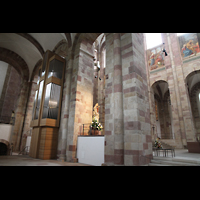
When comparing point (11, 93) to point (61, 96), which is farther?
point (11, 93)

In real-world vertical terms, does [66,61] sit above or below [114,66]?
above

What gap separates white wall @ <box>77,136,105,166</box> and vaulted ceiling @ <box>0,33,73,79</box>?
7.23 metres

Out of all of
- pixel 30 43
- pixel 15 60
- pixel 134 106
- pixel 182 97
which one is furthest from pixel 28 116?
pixel 182 97

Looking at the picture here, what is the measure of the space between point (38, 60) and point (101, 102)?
8581 millimetres

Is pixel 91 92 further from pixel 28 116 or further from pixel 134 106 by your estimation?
pixel 28 116

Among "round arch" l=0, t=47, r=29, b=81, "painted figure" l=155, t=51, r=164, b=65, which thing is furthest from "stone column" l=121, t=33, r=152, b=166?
"round arch" l=0, t=47, r=29, b=81

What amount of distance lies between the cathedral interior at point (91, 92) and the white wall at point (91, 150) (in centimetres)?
25

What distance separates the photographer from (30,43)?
543 inches

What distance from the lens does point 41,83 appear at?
1077cm

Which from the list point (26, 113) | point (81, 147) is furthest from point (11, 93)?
point (81, 147)

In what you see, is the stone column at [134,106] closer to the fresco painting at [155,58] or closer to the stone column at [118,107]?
the stone column at [118,107]

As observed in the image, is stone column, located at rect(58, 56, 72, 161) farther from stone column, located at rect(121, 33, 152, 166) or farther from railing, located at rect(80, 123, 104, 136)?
stone column, located at rect(121, 33, 152, 166)

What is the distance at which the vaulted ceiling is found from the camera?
12.5 m
